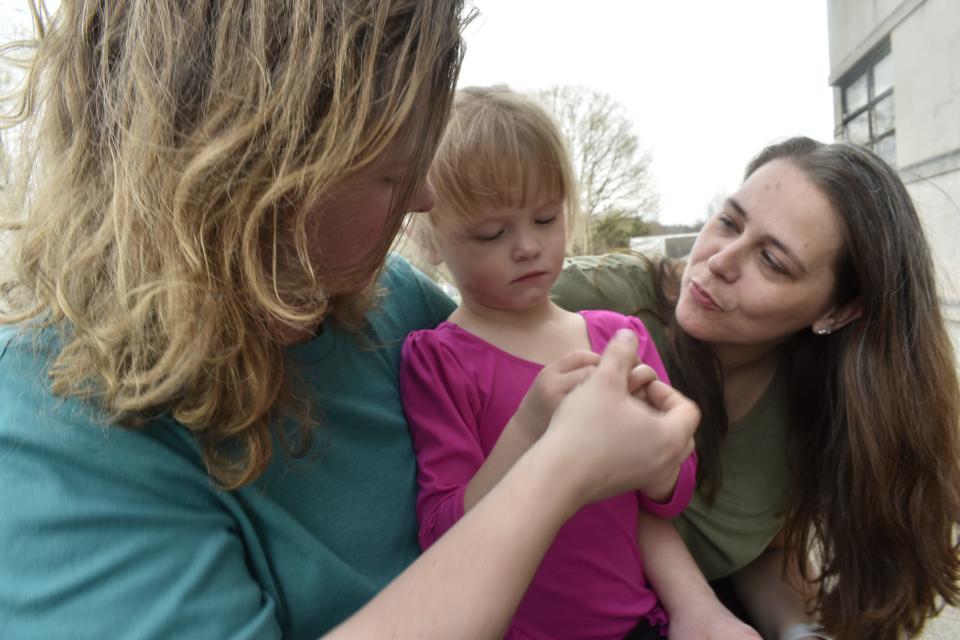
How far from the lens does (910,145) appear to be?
880 centimetres

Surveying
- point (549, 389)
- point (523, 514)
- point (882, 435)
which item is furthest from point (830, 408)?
point (523, 514)

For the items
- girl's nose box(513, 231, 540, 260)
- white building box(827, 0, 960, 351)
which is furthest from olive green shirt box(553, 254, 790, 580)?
white building box(827, 0, 960, 351)

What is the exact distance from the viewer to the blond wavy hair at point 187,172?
86 cm

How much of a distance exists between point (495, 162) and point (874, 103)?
37.3 ft

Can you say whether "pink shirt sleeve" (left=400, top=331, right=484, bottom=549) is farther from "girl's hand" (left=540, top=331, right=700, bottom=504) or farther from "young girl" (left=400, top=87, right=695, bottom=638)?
"girl's hand" (left=540, top=331, right=700, bottom=504)

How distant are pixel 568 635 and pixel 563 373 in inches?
28.6

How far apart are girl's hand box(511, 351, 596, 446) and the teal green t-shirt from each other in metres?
0.32

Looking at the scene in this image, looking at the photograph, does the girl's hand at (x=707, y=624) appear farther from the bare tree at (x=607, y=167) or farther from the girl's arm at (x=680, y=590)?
the bare tree at (x=607, y=167)

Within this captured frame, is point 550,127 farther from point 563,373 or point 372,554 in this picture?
point 372,554

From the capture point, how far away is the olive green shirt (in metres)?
1.91

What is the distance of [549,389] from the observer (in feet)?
3.93

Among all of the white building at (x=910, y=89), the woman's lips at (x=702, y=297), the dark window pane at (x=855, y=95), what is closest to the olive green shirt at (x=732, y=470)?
the woman's lips at (x=702, y=297)

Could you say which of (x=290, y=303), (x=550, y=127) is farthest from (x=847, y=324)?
(x=290, y=303)

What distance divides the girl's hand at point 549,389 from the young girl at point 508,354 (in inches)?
7.6
